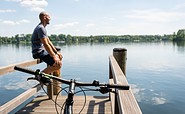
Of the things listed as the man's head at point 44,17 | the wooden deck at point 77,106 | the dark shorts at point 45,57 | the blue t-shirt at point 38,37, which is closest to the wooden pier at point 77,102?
the wooden deck at point 77,106

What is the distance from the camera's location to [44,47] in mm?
3814

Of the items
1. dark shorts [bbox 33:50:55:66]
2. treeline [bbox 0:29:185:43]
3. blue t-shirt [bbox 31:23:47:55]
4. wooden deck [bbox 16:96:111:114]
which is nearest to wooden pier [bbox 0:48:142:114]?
wooden deck [bbox 16:96:111:114]

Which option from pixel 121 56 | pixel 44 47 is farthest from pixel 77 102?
pixel 44 47

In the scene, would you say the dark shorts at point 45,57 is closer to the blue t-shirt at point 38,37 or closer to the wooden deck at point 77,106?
the blue t-shirt at point 38,37

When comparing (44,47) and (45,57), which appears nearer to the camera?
(44,47)

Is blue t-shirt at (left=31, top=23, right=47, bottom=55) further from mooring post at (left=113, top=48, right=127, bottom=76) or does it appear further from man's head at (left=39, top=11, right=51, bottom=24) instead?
mooring post at (left=113, top=48, right=127, bottom=76)

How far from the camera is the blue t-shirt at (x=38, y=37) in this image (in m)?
3.79

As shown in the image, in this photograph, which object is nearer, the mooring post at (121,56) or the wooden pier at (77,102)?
the wooden pier at (77,102)

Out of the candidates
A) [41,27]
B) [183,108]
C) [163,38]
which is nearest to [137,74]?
[183,108]

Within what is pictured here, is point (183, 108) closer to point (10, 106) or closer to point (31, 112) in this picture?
point (31, 112)

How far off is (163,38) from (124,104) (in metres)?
192

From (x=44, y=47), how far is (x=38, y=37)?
23 cm

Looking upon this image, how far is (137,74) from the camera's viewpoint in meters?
17.9

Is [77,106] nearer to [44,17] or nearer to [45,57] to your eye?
[45,57]
